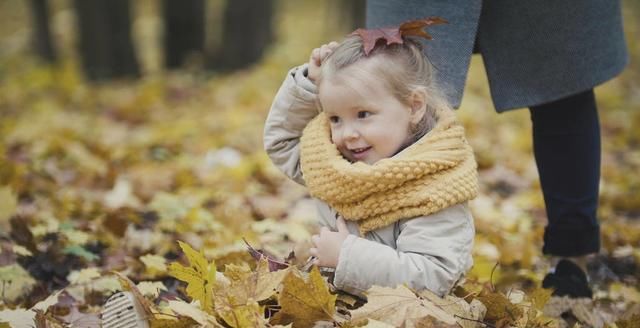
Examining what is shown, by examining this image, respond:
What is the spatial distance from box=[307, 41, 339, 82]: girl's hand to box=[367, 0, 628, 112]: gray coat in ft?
1.23

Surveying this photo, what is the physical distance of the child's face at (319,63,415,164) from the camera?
1771 millimetres

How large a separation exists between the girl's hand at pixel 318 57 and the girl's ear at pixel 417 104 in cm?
27

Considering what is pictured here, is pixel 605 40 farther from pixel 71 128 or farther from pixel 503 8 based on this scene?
pixel 71 128

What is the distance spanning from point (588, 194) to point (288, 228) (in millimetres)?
1140

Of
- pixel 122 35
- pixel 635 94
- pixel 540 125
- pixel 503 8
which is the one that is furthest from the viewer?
pixel 122 35

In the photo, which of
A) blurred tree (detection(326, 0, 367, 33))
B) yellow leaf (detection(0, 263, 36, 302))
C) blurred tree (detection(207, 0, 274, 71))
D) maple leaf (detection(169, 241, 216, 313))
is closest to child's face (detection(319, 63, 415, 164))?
maple leaf (detection(169, 241, 216, 313))

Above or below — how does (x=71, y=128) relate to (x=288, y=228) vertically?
below

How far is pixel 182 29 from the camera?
29.0ft

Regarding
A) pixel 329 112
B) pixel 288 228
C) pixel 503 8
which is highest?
pixel 503 8

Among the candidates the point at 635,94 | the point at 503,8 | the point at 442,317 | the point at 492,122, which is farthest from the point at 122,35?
the point at 442,317

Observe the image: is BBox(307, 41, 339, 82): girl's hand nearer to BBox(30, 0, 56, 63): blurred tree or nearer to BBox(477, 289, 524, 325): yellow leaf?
BBox(477, 289, 524, 325): yellow leaf

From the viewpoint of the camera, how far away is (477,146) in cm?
454

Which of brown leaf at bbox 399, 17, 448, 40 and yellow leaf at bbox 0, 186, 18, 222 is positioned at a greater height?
brown leaf at bbox 399, 17, 448, 40

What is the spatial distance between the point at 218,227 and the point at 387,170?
119 centimetres
